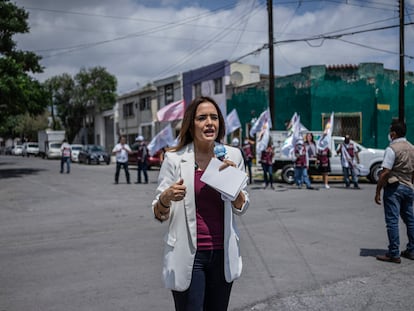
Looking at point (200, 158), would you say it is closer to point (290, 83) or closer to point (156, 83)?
point (290, 83)

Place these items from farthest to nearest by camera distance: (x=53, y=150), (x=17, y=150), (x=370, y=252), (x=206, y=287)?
1. (x=17, y=150)
2. (x=53, y=150)
3. (x=370, y=252)
4. (x=206, y=287)

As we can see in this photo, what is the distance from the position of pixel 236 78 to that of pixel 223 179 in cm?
2956

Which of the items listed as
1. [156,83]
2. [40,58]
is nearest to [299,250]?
[40,58]

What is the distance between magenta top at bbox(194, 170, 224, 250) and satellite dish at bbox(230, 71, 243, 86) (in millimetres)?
28978

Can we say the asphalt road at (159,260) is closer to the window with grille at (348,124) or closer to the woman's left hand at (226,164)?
the woman's left hand at (226,164)

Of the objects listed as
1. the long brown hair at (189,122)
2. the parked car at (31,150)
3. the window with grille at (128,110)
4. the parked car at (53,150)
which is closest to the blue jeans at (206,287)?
the long brown hair at (189,122)

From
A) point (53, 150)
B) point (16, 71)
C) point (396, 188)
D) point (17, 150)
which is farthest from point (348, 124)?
point (17, 150)

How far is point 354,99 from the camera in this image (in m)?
23.8

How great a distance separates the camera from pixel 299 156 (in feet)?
50.7

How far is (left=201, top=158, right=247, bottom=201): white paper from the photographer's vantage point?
8.45ft

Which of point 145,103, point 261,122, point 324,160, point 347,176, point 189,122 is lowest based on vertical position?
point 347,176

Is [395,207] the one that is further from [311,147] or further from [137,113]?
[137,113]

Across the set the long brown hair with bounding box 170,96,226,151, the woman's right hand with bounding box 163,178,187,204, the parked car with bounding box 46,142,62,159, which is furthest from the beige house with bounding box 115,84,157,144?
the woman's right hand with bounding box 163,178,187,204

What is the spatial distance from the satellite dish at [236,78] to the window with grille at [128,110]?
1853 centimetres
